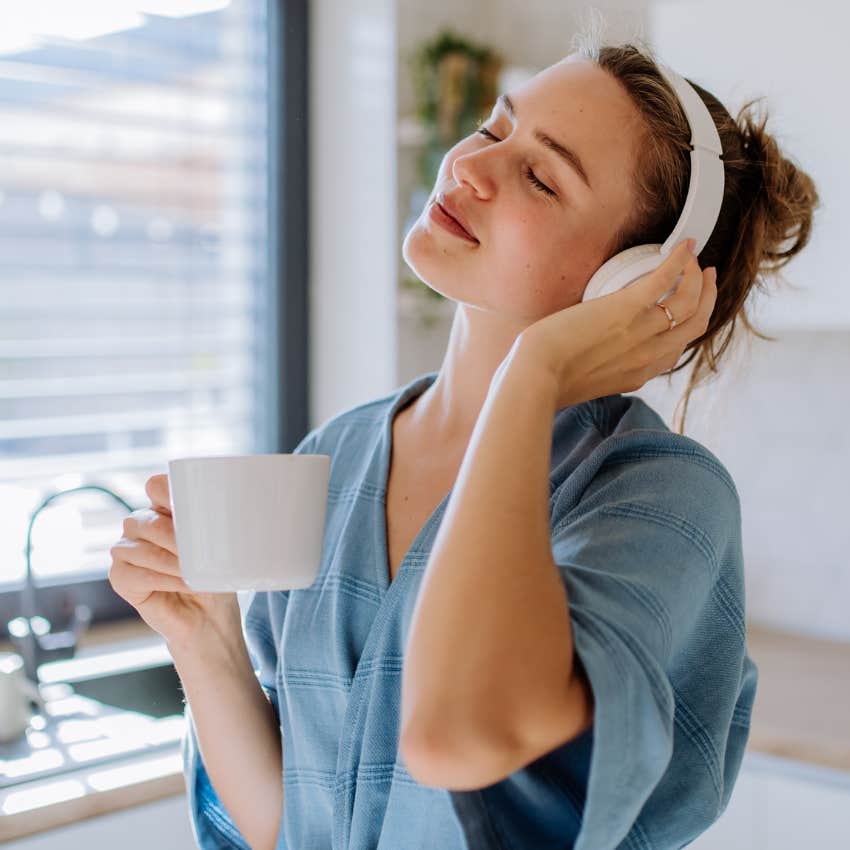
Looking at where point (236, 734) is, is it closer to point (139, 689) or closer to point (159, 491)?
point (159, 491)

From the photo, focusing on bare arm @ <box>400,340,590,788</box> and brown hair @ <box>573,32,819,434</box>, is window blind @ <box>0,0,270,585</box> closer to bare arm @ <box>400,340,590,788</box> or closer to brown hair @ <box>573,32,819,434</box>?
brown hair @ <box>573,32,819,434</box>

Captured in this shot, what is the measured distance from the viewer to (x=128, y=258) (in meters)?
2.43

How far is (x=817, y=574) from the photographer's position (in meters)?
2.36

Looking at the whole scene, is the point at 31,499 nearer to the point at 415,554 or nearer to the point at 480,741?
the point at 415,554

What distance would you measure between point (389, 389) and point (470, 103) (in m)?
0.68

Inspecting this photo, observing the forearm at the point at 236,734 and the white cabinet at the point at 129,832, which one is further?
the white cabinet at the point at 129,832

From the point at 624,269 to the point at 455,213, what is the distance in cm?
16

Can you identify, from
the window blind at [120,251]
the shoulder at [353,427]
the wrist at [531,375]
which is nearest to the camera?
the wrist at [531,375]

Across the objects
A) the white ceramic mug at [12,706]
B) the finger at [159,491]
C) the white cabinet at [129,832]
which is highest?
the finger at [159,491]

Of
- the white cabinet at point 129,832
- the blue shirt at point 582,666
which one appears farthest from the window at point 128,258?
the blue shirt at point 582,666

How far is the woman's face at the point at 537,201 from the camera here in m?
1.02

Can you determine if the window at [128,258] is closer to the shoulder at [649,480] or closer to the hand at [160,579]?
the hand at [160,579]

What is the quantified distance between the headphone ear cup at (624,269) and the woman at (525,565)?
45 millimetres

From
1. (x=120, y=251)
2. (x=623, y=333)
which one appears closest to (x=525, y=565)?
(x=623, y=333)
